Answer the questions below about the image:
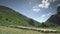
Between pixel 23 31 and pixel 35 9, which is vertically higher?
pixel 35 9

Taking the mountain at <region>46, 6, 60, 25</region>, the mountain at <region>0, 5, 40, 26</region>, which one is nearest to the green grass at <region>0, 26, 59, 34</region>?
the mountain at <region>0, 5, 40, 26</region>

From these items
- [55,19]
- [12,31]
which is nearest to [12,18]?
[12,31]

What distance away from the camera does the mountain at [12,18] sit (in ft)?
21.1

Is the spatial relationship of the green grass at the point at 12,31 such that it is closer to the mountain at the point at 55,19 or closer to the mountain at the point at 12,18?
the mountain at the point at 12,18

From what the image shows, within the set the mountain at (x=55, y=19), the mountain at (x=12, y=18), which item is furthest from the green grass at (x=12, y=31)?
the mountain at (x=55, y=19)

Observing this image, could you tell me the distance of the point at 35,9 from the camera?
261 inches

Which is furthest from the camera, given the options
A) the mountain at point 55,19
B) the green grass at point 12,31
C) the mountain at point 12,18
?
the mountain at point 55,19

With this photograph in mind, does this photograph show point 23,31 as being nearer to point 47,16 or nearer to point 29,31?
point 29,31

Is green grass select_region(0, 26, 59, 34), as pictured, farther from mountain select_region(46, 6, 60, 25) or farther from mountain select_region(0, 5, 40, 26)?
mountain select_region(46, 6, 60, 25)

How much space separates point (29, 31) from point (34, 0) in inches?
50.7

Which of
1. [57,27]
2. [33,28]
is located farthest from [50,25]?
[33,28]

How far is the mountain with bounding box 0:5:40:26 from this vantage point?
6.42 meters

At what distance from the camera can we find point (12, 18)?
6496mm

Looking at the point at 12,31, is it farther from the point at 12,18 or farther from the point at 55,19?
→ the point at 55,19
